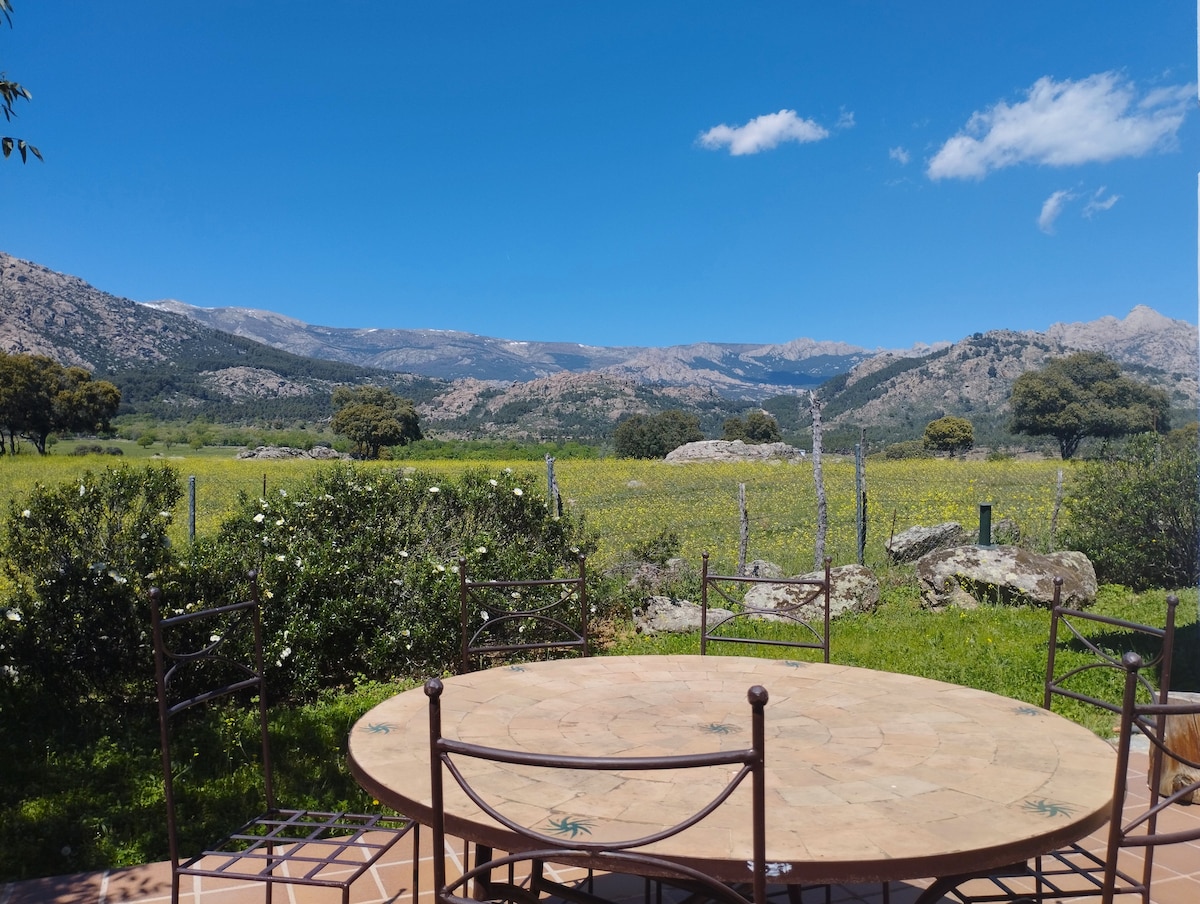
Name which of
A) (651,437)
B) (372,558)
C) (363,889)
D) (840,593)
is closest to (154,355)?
(651,437)

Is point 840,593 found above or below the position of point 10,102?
below

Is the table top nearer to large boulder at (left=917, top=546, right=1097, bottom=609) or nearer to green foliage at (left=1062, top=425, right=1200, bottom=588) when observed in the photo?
large boulder at (left=917, top=546, right=1097, bottom=609)

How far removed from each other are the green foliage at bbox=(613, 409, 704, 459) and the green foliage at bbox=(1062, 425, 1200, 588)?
37.2m

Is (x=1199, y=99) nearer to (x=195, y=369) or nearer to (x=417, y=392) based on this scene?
(x=195, y=369)

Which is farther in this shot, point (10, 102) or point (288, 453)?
point (288, 453)

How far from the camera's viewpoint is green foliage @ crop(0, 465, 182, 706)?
4.43 m

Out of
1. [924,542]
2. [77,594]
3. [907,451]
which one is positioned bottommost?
[924,542]

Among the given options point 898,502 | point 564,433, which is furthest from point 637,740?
point 564,433

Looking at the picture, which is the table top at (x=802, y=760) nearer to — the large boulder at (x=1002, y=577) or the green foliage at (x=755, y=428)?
the large boulder at (x=1002, y=577)

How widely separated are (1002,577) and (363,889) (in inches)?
265

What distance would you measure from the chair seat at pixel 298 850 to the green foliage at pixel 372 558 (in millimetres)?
2111

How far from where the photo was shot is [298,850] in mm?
2316

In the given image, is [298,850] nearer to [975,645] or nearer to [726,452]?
[975,645]

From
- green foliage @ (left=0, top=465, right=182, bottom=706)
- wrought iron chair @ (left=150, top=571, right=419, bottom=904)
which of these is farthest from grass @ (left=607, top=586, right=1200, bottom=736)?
green foliage @ (left=0, top=465, right=182, bottom=706)
